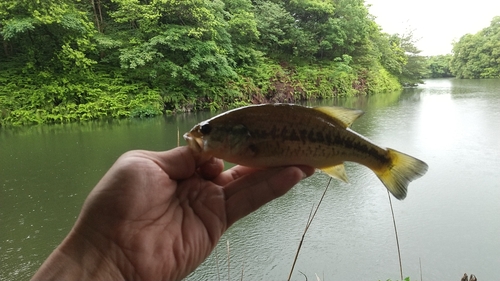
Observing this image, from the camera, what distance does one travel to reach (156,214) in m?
1.60

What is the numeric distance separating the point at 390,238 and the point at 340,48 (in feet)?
83.7

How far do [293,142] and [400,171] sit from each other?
0.63 metres

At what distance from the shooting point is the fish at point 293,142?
166 cm

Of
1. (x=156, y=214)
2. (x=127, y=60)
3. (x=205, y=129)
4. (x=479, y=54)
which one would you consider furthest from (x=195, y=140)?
(x=479, y=54)

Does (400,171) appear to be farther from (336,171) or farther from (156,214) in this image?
(156,214)

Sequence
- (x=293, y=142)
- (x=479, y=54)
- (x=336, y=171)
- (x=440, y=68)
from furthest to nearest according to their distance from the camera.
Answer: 1. (x=440, y=68)
2. (x=479, y=54)
3. (x=336, y=171)
4. (x=293, y=142)

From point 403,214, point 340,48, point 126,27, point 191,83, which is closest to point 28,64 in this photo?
point 126,27

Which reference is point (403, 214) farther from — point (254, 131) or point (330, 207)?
point (254, 131)

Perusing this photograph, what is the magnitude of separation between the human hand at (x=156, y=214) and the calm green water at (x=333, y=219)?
97.4 inches

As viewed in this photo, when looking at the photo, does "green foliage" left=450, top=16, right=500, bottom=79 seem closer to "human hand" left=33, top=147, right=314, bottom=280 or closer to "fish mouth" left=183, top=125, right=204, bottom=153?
"human hand" left=33, top=147, right=314, bottom=280

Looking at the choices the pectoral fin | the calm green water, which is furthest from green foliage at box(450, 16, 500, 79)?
the pectoral fin

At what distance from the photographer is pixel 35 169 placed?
339 inches

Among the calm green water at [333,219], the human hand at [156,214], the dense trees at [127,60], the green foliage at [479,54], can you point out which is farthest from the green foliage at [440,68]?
the human hand at [156,214]

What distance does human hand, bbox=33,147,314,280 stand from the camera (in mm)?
1417
